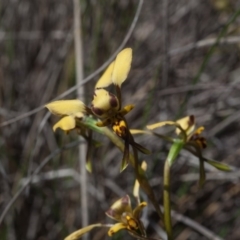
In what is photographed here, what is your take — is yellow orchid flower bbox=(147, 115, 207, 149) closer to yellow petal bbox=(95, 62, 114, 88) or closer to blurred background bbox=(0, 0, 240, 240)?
yellow petal bbox=(95, 62, 114, 88)

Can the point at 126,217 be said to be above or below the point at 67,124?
below

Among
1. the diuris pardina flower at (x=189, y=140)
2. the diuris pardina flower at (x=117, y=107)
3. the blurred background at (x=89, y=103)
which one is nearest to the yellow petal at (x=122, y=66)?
the diuris pardina flower at (x=117, y=107)

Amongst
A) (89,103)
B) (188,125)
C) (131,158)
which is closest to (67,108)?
(131,158)

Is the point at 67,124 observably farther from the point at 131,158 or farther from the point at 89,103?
the point at 89,103

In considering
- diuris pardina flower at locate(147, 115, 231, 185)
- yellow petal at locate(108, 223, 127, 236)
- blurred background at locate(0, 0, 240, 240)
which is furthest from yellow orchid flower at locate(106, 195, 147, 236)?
blurred background at locate(0, 0, 240, 240)

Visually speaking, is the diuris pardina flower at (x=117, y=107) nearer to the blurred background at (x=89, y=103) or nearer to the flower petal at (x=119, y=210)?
the flower petal at (x=119, y=210)

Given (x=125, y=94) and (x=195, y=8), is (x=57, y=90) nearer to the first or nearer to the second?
(x=125, y=94)

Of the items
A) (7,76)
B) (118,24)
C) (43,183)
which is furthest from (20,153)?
(118,24)
